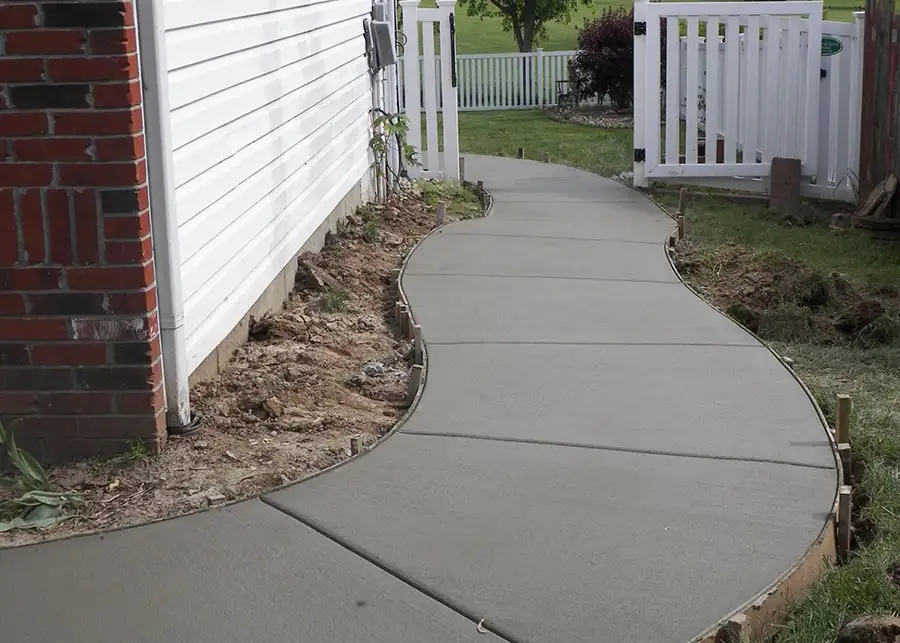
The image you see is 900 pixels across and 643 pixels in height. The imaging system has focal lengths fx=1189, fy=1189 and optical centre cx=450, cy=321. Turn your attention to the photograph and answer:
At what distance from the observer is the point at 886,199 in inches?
390

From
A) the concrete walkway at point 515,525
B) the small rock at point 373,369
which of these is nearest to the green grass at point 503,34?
the small rock at point 373,369

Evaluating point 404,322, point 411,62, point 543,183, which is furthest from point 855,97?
point 404,322

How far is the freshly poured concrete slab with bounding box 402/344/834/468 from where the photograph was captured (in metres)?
4.91

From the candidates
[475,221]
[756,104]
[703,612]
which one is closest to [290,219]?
[475,221]

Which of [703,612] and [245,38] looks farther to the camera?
[245,38]

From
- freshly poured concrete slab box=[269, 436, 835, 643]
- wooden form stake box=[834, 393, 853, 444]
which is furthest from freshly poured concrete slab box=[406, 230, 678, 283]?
freshly poured concrete slab box=[269, 436, 835, 643]

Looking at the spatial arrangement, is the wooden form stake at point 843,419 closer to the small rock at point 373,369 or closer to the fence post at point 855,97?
the small rock at point 373,369

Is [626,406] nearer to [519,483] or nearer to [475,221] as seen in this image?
[519,483]

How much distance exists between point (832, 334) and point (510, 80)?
1860cm

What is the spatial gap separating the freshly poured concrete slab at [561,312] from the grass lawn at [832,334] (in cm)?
50

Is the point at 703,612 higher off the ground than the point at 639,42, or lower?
lower

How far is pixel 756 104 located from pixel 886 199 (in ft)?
7.09

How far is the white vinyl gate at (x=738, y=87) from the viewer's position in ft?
37.1

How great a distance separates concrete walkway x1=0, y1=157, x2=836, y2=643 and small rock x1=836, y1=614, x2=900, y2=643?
0.31m
